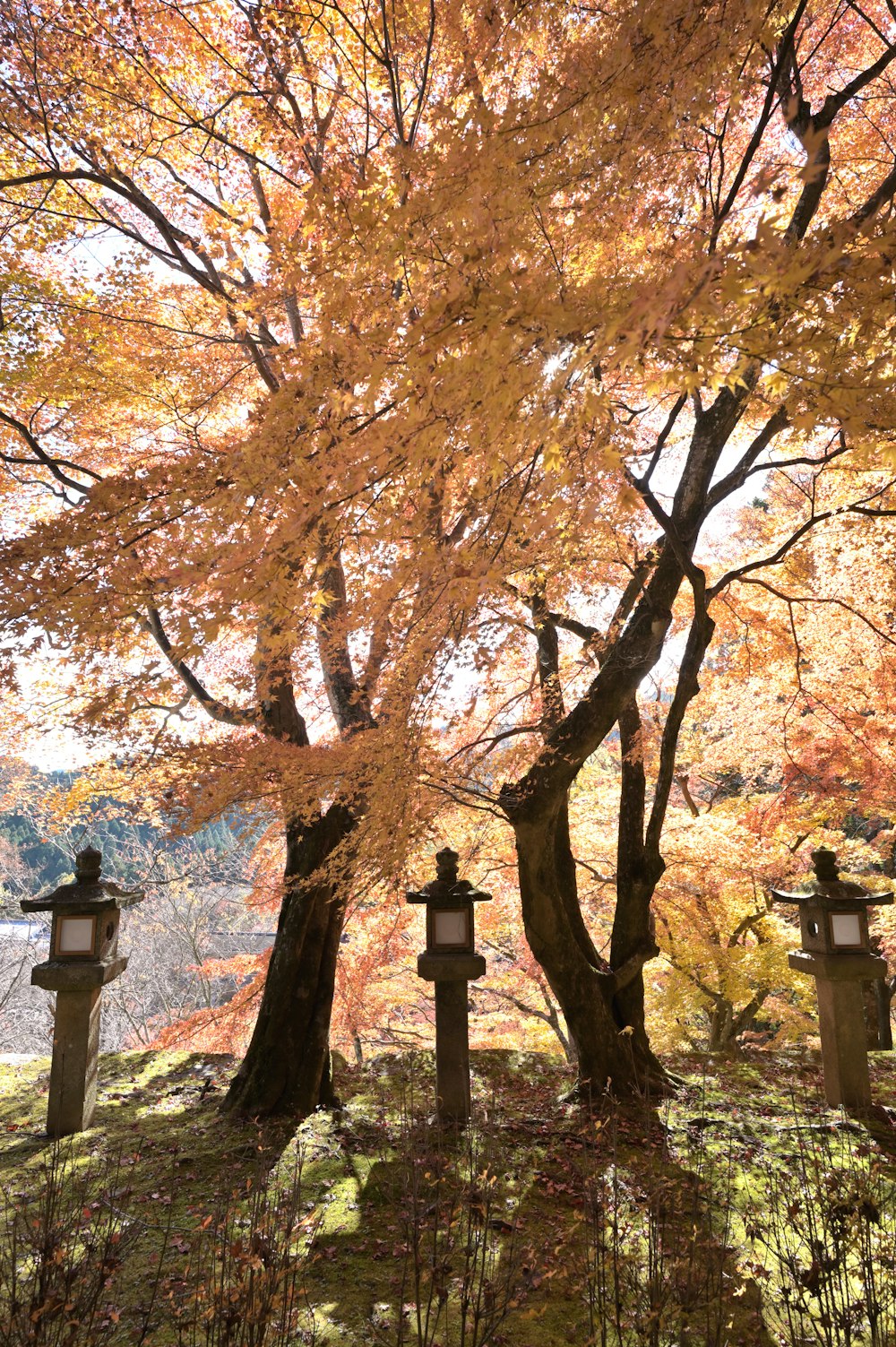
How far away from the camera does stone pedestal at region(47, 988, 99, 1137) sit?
560 centimetres

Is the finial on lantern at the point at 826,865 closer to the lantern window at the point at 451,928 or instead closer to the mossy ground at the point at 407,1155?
the mossy ground at the point at 407,1155

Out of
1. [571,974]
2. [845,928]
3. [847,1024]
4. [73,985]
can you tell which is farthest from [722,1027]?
[73,985]

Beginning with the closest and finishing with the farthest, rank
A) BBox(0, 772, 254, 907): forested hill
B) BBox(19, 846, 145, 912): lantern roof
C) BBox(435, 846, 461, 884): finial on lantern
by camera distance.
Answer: BBox(19, 846, 145, 912): lantern roof < BBox(435, 846, 461, 884): finial on lantern < BBox(0, 772, 254, 907): forested hill

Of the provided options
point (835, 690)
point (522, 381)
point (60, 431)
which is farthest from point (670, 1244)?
point (60, 431)

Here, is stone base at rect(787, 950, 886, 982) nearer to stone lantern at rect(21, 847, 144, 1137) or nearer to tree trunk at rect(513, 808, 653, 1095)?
tree trunk at rect(513, 808, 653, 1095)

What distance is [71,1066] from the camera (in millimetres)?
5629

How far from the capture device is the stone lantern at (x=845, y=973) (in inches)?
219

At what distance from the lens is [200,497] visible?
11.4 ft

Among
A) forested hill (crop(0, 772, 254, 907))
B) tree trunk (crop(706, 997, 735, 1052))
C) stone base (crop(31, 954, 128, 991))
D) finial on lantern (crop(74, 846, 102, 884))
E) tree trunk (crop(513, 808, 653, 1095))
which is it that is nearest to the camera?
stone base (crop(31, 954, 128, 991))

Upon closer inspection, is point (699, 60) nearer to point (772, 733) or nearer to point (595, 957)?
point (595, 957)

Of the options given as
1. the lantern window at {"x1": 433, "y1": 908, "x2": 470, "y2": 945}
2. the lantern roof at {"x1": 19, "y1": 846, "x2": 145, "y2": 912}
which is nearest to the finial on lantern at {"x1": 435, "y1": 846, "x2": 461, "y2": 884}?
the lantern window at {"x1": 433, "y1": 908, "x2": 470, "y2": 945}

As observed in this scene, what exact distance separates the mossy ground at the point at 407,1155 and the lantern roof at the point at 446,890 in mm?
Answer: 1271

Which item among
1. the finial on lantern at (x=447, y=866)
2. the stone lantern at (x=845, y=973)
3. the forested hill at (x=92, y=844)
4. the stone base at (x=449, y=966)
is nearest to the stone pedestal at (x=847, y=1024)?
the stone lantern at (x=845, y=973)

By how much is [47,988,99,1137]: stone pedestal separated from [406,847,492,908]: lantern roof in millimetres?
2402
